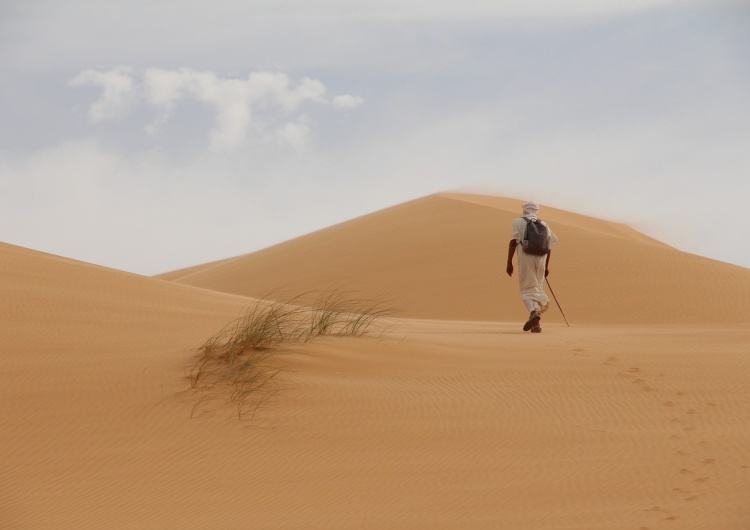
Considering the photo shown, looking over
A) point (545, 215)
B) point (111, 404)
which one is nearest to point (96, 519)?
point (111, 404)

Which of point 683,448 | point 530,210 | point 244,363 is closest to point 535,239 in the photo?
point 530,210

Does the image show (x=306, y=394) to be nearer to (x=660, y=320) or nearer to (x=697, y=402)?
(x=697, y=402)

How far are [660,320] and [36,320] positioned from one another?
42.1 feet

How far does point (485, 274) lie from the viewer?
22.3m

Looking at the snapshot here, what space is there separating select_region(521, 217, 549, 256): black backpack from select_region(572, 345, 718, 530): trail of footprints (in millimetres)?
3630

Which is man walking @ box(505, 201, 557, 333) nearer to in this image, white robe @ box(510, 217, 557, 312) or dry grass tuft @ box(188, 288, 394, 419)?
white robe @ box(510, 217, 557, 312)

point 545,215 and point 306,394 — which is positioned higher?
point 545,215

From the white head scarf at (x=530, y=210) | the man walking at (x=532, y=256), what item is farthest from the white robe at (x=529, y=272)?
the white head scarf at (x=530, y=210)

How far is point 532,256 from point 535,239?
0.34 metres

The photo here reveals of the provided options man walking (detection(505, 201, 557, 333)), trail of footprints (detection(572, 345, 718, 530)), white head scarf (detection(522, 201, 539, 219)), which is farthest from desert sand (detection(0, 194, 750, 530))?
white head scarf (detection(522, 201, 539, 219))

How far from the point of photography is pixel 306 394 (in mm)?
7586

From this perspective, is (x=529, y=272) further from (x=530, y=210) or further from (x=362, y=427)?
(x=362, y=427)

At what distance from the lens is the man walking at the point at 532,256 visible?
12062mm

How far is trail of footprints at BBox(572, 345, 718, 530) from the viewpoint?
5.49 meters
